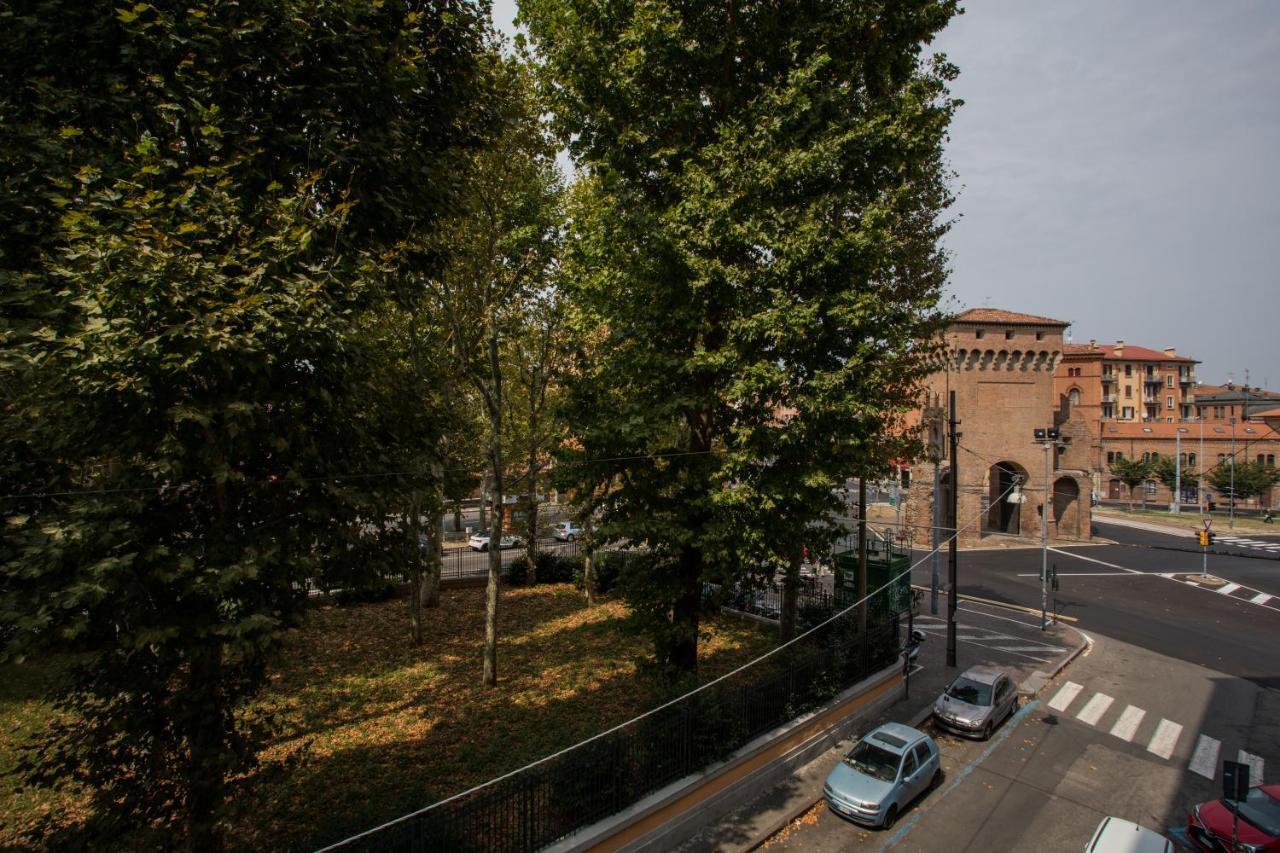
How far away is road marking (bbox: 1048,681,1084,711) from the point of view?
54.9 ft

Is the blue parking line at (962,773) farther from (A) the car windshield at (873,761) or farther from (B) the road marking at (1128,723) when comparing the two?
(B) the road marking at (1128,723)

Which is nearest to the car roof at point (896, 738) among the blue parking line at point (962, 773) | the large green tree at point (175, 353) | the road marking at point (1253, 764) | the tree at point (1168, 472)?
the blue parking line at point (962, 773)

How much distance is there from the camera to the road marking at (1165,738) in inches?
563

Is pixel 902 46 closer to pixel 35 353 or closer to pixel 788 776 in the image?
pixel 35 353

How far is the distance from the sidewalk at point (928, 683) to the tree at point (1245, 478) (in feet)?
191

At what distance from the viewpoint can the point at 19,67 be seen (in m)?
5.89

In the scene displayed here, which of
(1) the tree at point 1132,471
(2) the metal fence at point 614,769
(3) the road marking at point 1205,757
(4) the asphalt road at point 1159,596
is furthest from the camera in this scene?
(1) the tree at point 1132,471

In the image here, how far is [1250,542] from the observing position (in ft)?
150

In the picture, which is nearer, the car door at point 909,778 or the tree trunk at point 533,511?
the car door at point 909,778

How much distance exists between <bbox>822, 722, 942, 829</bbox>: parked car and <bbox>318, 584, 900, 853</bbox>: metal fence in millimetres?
1595

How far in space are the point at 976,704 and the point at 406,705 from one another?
14.0 meters

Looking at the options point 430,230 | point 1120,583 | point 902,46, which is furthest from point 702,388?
point 1120,583

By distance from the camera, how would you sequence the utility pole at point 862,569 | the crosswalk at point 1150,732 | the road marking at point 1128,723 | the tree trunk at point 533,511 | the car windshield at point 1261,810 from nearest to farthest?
the car windshield at point 1261,810, the crosswalk at point 1150,732, the road marking at point 1128,723, the utility pole at point 862,569, the tree trunk at point 533,511

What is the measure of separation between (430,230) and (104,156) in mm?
3747
